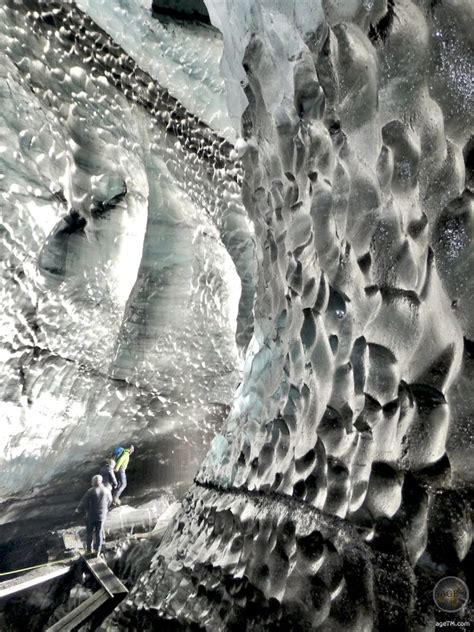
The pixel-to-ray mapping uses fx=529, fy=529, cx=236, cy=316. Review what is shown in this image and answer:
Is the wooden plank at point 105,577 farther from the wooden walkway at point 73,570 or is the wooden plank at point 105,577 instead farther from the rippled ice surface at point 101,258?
the rippled ice surface at point 101,258

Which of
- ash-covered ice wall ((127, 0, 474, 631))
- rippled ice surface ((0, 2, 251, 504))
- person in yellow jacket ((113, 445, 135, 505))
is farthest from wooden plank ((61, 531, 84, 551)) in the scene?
ash-covered ice wall ((127, 0, 474, 631))

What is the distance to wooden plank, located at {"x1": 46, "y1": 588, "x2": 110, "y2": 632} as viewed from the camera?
1.43 metres

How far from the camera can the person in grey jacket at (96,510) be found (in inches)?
79.0

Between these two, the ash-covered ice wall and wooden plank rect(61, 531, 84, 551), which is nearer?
the ash-covered ice wall

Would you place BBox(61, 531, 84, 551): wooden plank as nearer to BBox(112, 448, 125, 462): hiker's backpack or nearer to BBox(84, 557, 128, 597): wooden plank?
BBox(84, 557, 128, 597): wooden plank

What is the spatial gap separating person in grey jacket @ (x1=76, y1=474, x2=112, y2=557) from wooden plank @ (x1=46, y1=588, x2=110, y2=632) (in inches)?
13.5

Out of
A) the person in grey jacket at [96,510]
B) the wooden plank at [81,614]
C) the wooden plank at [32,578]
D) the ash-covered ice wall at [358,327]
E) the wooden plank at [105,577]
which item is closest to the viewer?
the ash-covered ice wall at [358,327]

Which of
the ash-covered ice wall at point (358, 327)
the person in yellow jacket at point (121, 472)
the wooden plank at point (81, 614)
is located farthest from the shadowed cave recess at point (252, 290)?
the wooden plank at point (81, 614)

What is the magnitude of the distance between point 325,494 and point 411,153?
0.39 meters

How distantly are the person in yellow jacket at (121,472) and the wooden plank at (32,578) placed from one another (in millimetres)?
322

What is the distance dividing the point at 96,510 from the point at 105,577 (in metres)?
0.29

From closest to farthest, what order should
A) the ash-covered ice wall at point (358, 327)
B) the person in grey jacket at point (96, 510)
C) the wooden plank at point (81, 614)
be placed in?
the ash-covered ice wall at point (358, 327), the wooden plank at point (81, 614), the person in grey jacket at point (96, 510)

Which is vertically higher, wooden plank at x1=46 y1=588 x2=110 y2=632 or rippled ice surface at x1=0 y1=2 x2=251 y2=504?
rippled ice surface at x1=0 y1=2 x2=251 y2=504

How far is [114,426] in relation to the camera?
197 centimetres
